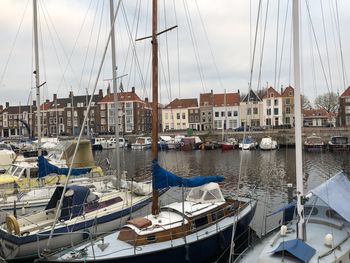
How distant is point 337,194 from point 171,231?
585 cm

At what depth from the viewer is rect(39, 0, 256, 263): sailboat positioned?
476 inches

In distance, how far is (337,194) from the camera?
41.5 ft

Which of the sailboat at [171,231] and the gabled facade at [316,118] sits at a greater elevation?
the gabled facade at [316,118]

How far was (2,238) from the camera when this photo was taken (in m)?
14.7

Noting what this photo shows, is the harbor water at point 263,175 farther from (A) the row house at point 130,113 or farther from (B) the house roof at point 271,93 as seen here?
(A) the row house at point 130,113

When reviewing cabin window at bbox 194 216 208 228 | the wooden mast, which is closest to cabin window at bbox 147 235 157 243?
the wooden mast

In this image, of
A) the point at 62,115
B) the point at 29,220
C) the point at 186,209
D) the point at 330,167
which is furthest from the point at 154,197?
the point at 62,115

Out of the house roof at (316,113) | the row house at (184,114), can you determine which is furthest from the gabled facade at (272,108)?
the row house at (184,114)

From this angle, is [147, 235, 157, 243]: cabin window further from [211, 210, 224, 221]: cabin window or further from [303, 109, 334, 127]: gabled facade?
[303, 109, 334, 127]: gabled facade

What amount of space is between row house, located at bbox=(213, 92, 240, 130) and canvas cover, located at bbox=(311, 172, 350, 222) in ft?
305

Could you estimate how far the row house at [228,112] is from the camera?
107312 mm

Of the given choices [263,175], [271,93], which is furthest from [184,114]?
[263,175]

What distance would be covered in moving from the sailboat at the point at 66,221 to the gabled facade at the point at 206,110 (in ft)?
301

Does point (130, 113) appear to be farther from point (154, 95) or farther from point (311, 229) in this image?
point (311, 229)
